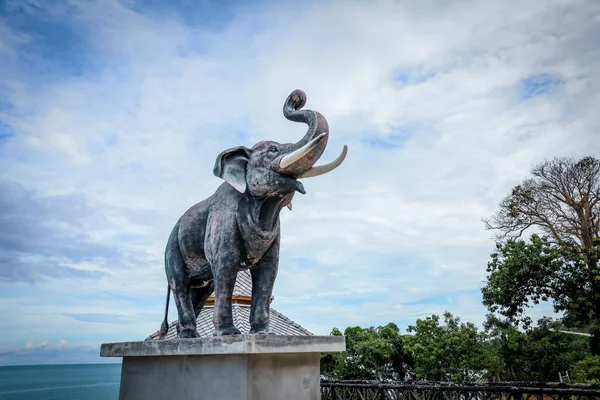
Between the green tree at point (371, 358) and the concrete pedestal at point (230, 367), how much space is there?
51.3 ft

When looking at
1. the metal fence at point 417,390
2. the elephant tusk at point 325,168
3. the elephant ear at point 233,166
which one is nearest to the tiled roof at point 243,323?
the metal fence at point 417,390

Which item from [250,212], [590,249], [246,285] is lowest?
[250,212]

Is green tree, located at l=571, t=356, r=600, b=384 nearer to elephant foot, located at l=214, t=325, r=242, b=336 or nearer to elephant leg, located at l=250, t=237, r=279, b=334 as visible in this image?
elephant leg, located at l=250, t=237, r=279, b=334

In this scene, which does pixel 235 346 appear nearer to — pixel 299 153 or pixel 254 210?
pixel 254 210

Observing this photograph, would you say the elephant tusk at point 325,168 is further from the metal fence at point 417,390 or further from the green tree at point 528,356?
the green tree at point 528,356

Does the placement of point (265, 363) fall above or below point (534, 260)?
below

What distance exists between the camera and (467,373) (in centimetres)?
1723

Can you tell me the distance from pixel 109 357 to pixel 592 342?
21164 mm

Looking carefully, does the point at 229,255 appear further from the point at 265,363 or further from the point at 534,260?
the point at 534,260

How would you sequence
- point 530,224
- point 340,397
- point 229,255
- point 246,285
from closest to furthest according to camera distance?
point 229,255, point 340,397, point 246,285, point 530,224

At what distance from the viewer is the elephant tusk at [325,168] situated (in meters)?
3.45

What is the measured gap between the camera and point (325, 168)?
3482 millimetres

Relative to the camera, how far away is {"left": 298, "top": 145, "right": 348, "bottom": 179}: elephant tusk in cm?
345

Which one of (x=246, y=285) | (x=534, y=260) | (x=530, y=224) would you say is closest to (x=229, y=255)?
(x=246, y=285)
